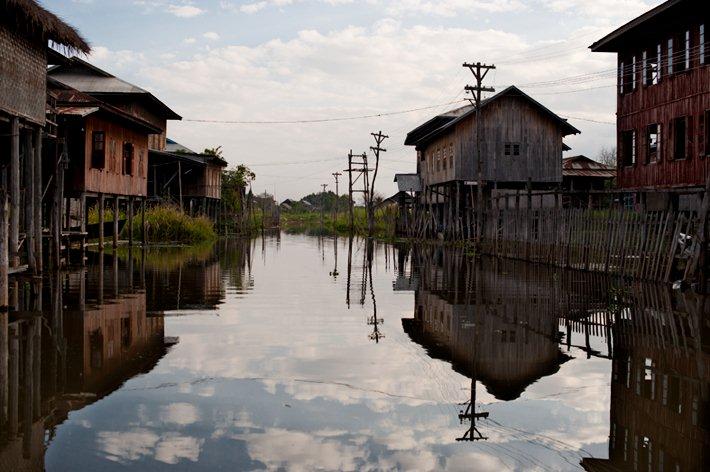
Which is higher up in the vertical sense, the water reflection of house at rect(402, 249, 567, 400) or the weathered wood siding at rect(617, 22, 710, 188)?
the weathered wood siding at rect(617, 22, 710, 188)

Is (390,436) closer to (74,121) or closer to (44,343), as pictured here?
(44,343)

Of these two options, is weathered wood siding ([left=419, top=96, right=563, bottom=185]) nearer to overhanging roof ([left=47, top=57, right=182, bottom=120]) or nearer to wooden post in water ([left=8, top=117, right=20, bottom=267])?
overhanging roof ([left=47, top=57, right=182, bottom=120])

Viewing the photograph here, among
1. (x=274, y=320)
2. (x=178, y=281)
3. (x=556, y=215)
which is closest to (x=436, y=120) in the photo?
(x=556, y=215)

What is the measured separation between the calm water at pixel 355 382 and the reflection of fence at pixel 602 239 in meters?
2.99

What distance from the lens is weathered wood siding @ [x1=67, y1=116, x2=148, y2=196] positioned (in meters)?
29.9

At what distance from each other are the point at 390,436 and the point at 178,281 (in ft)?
46.9

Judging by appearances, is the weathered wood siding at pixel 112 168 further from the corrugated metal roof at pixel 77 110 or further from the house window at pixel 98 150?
the corrugated metal roof at pixel 77 110

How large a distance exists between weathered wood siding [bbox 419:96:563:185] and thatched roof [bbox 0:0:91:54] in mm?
25805

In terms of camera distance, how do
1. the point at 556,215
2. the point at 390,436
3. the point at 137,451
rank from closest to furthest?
the point at 137,451
the point at 390,436
the point at 556,215

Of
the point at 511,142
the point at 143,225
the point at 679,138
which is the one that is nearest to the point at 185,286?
the point at 679,138

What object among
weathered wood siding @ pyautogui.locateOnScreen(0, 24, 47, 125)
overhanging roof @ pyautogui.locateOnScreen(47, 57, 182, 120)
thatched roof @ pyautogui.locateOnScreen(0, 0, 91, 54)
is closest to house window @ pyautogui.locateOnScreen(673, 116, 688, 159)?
thatched roof @ pyautogui.locateOnScreen(0, 0, 91, 54)

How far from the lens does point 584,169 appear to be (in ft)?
171

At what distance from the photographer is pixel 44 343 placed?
9984 millimetres

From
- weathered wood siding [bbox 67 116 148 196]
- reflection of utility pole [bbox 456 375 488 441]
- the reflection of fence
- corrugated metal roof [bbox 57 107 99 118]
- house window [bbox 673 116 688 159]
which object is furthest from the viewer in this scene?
weathered wood siding [bbox 67 116 148 196]
